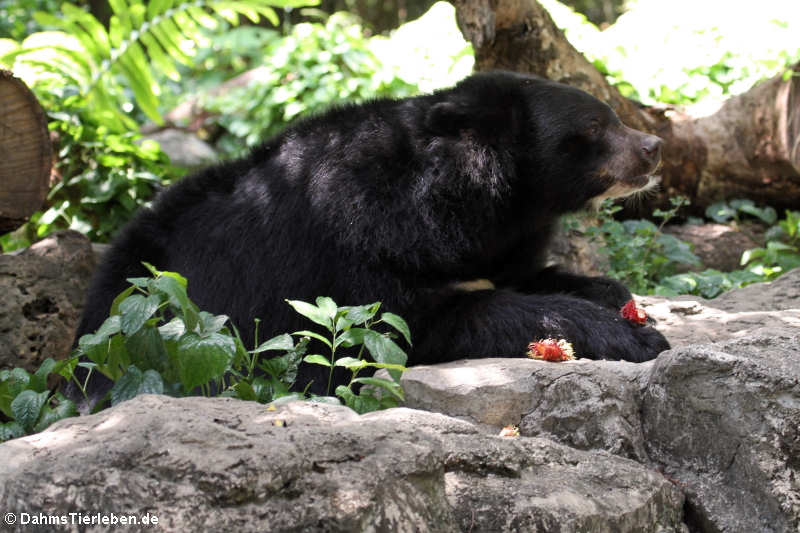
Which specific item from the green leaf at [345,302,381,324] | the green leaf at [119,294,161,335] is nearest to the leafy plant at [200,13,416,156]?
the green leaf at [345,302,381,324]

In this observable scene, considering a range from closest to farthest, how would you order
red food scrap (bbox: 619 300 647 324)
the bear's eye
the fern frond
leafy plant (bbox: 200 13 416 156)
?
red food scrap (bbox: 619 300 647 324) < the bear's eye < the fern frond < leafy plant (bbox: 200 13 416 156)

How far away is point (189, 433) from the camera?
2074mm

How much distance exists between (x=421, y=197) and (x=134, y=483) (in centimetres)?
229

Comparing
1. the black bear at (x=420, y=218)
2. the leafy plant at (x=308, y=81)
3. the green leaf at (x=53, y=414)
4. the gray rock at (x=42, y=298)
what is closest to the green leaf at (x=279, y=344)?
the green leaf at (x=53, y=414)

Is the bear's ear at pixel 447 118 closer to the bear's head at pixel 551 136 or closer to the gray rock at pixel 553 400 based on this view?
the bear's head at pixel 551 136

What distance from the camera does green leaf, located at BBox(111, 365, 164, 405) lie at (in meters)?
2.67

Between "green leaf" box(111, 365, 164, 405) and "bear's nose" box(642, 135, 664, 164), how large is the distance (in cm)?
280

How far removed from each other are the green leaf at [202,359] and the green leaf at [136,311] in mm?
146

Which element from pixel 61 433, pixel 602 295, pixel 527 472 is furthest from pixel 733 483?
pixel 602 295

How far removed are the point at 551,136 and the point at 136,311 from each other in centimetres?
235

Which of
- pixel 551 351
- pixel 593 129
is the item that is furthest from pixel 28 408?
pixel 593 129

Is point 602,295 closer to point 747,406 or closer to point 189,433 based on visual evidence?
point 747,406

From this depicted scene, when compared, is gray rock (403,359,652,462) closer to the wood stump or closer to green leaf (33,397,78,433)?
green leaf (33,397,78,433)

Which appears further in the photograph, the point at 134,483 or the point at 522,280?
the point at 522,280
